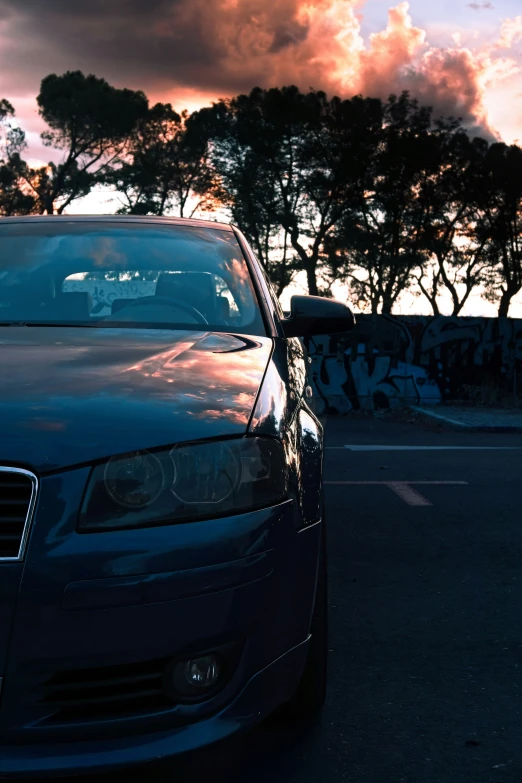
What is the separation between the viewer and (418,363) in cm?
2036

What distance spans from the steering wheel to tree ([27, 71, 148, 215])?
120 ft

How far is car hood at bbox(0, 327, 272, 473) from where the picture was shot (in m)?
2.07

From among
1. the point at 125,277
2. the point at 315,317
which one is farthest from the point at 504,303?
the point at 125,277

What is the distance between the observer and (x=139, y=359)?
2.59 metres

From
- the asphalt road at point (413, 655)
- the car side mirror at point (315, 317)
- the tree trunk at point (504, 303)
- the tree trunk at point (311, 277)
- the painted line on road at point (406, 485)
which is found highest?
the tree trunk at point (311, 277)

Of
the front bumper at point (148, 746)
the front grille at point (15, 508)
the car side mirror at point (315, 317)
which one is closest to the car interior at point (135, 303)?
the car side mirror at point (315, 317)

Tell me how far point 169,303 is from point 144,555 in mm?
1602

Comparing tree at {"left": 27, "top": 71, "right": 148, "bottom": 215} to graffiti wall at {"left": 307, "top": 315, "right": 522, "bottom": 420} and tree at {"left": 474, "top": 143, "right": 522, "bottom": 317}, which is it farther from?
graffiti wall at {"left": 307, "top": 315, "right": 522, "bottom": 420}

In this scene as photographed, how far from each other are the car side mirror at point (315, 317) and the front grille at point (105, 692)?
64.8 inches

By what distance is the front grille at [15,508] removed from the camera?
1945 millimetres

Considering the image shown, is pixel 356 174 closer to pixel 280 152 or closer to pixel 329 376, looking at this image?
pixel 280 152

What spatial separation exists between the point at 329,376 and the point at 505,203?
19.7m

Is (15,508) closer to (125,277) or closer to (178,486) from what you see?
(178,486)

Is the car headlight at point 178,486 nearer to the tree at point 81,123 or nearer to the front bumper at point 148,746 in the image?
the front bumper at point 148,746
